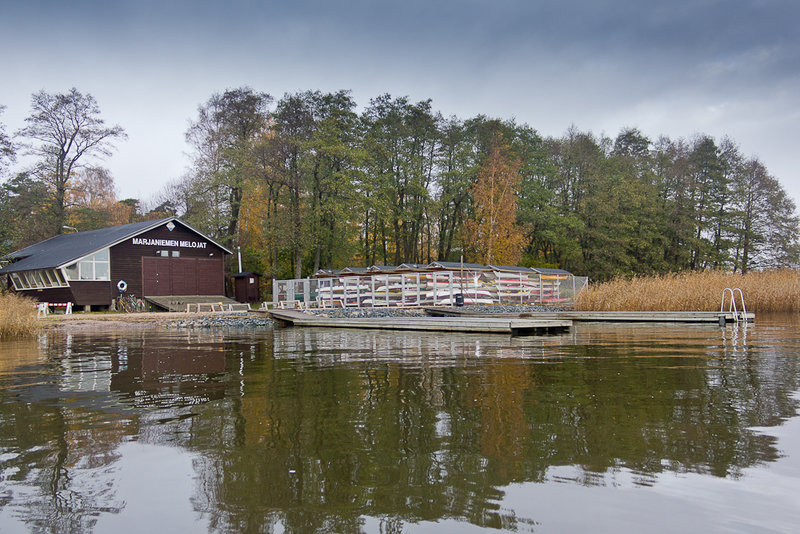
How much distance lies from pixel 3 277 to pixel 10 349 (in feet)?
101

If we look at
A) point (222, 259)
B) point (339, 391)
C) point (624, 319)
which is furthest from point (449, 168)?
point (339, 391)

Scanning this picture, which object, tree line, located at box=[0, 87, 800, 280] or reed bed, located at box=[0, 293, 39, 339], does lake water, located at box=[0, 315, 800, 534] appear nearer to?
reed bed, located at box=[0, 293, 39, 339]

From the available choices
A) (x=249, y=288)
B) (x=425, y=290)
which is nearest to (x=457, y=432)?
(x=425, y=290)

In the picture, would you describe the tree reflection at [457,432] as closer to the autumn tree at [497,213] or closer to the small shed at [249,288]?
the small shed at [249,288]

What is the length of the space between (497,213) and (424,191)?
5.93 m

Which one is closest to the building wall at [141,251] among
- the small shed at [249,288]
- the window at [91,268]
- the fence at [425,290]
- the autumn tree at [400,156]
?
the window at [91,268]

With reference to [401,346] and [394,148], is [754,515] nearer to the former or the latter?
[401,346]

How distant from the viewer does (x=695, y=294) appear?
23016 mm

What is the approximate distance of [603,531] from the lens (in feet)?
10.7

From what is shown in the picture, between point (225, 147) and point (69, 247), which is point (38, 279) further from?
point (225, 147)

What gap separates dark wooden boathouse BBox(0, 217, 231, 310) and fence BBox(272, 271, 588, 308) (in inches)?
236

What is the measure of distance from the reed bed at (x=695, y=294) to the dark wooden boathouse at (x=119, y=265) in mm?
25446

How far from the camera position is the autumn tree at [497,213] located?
44.0 metres

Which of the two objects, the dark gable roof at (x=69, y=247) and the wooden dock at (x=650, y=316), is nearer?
the wooden dock at (x=650, y=316)
